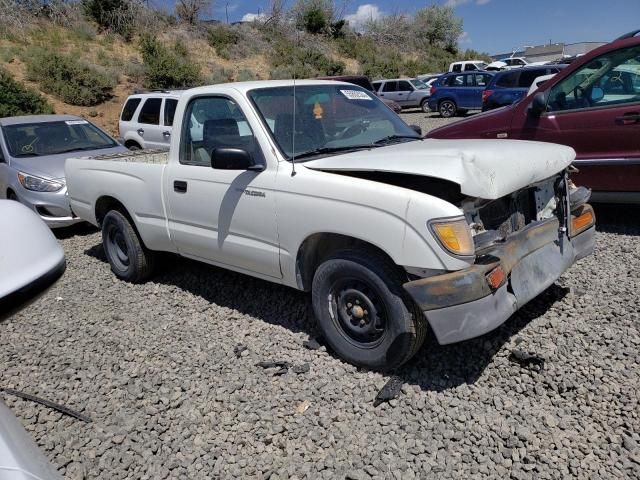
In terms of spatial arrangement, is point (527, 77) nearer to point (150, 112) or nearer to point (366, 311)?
point (150, 112)

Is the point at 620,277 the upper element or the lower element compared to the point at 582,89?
lower

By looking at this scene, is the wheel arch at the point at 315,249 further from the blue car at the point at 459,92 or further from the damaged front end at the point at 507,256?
the blue car at the point at 459,92

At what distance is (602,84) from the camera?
18.2 feet

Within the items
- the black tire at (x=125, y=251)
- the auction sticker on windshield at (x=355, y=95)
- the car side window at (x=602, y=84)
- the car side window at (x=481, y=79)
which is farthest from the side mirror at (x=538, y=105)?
the car side window at (x=481, y=79)

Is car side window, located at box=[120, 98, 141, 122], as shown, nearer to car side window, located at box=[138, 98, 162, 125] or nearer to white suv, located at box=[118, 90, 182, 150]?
white suv, located at box=[118, 90, 182, 150]

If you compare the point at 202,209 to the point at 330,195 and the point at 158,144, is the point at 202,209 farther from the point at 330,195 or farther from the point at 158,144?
the point at 158,144

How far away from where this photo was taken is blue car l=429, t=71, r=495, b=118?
20781 millimetres

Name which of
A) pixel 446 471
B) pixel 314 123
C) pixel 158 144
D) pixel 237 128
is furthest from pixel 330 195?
pixel 158 144

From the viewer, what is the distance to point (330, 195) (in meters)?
3.29

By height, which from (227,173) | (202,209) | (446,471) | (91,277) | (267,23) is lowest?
(446,471)

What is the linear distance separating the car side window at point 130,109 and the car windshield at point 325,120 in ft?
29.0

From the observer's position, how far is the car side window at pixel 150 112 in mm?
11531

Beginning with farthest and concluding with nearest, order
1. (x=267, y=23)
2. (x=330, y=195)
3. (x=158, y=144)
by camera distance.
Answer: (x=267, y=23) → (x=158, y=144) → (x=330, y=195)

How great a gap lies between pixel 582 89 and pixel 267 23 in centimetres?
3841
